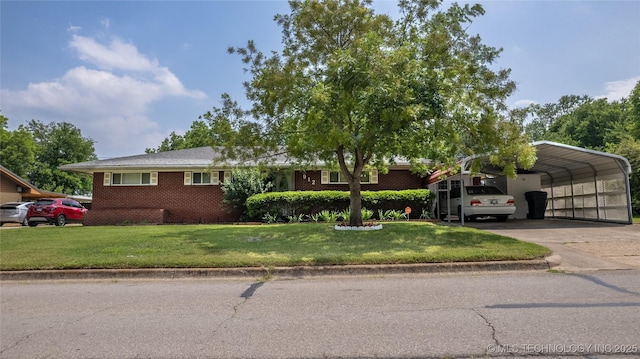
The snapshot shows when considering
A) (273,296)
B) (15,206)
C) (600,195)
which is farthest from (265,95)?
(15,206)

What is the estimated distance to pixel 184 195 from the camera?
21.1 metres

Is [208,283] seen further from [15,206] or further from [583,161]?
[15,206]

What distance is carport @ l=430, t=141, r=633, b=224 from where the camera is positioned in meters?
15.4

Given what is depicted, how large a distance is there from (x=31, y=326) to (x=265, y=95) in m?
9.12

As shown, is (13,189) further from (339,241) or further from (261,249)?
(339,241)

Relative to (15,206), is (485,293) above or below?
below

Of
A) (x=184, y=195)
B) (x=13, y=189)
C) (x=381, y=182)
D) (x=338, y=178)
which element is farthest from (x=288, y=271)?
(x=13, y=189)

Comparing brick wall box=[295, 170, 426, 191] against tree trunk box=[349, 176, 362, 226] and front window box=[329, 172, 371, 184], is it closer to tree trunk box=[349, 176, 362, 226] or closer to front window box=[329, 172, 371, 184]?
front window box=[329, 172, 371, 184]

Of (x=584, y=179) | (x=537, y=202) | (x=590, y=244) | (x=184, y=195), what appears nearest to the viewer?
(x=590, y=244)

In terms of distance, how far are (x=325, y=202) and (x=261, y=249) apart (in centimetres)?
927

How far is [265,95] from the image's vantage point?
42.2ft

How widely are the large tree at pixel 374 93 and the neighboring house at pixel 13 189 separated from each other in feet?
94.4

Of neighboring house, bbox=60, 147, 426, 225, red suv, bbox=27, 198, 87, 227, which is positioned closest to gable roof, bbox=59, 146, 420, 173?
neighboring house, bbox=60, 147, 426, 225

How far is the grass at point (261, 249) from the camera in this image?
849cm
